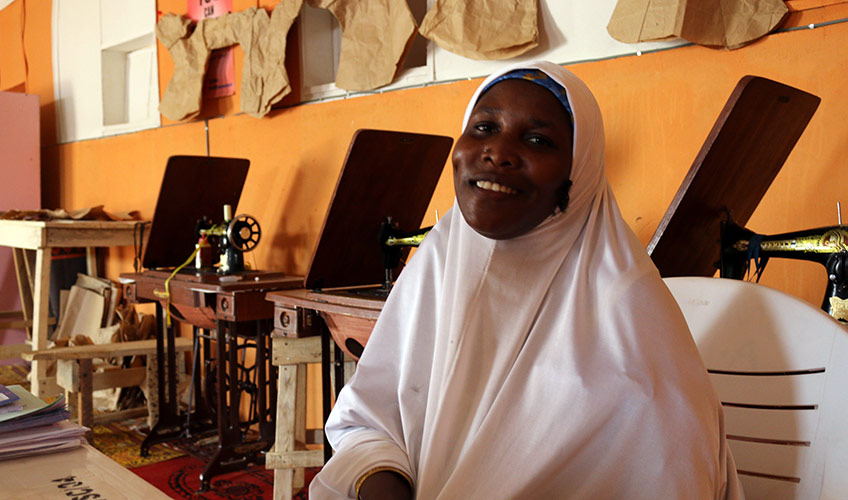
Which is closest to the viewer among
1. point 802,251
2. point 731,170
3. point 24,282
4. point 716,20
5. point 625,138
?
point 802,251

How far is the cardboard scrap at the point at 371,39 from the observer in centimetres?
329

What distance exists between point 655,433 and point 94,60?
5.76 m

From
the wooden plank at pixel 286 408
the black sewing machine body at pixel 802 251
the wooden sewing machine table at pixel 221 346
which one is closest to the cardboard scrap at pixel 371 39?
the wooden sewing machine table at pixel 221 346

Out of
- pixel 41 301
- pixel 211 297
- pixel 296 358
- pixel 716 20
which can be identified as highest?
pixel 716 20

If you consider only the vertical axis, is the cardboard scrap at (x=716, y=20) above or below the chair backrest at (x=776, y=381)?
above

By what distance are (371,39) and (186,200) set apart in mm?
1298

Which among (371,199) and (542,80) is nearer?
(542,80)

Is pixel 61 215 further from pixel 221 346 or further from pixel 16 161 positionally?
pixel 221 346

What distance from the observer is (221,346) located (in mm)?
3377

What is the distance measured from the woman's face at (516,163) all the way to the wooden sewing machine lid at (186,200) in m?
2.84

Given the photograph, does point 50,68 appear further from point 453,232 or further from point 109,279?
point 453,232

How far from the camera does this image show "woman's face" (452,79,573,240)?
117cm

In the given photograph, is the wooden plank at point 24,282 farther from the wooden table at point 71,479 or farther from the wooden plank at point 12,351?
the wooden table at point 71,479

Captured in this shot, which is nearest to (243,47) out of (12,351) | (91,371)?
(91,371)
